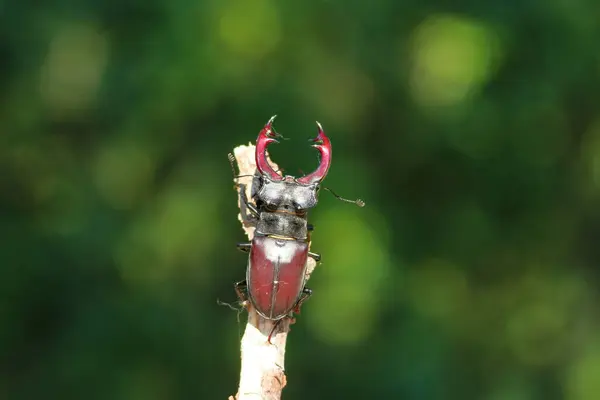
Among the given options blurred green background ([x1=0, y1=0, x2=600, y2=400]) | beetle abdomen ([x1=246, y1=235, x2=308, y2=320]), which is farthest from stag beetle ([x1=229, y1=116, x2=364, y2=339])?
blurred green background ([x1=0, y1=0, x2=600, y2=400])

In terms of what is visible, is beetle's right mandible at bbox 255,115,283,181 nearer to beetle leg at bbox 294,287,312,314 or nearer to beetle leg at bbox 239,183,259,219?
beetle leg at bbox 239,183,259,219

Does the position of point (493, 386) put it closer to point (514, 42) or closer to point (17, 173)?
point (514, 42)

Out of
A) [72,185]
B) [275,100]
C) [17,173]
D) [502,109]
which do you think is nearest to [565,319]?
[502,109]

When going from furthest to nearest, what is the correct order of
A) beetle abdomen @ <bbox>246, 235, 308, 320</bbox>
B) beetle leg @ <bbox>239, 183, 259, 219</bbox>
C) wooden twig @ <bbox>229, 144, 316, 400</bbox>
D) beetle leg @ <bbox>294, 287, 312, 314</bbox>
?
beetle leg @ <bbox>239, 183, 259, 219</bbox>, beetle leg @ <bbox>294, 287, 312, 314</bbox>, beetle abdomen @ <bbox>246, 235, 308, 320</bbox>, wooden twig @ <bbox>229, 144, 316, 400</bbox>

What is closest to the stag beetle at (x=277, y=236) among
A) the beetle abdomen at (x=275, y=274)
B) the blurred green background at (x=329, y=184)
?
the beetle abdomen at (x=275, y=274)

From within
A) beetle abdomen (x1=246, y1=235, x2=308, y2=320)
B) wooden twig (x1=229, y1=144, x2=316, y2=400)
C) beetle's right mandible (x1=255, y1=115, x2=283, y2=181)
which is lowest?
wooden twig (x1=229, y1=144, x2=316, y2=400)

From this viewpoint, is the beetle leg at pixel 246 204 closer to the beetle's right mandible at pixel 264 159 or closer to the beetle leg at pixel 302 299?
the beetle's right mandible at pixel 264 159
